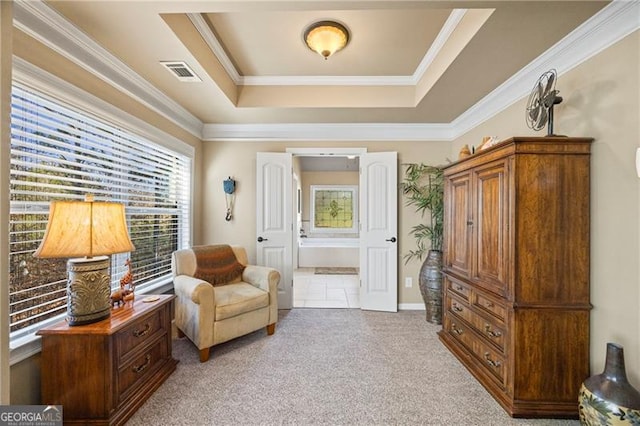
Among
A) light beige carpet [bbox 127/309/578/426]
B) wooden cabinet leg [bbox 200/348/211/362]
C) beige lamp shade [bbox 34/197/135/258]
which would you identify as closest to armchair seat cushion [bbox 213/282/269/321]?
wooden cabinet leg [bbox 200/348/211/362]

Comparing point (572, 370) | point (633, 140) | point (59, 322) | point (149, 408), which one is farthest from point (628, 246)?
point (59, 322)

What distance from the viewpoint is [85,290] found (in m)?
1.56

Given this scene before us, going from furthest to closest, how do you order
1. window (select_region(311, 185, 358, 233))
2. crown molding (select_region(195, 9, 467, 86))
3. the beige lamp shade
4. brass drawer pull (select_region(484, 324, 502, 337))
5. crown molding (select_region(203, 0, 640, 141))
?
window (select_region(311, 185, 358, 233)) → crown molding (select_region(195, 9, 467, 86)) → brass drawer pull (select_region(484, 324, 502, 337)) → crown molding (select_region(203, 0, 640, 141)) → the beige lamp shade

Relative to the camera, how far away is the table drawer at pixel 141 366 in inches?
63.5

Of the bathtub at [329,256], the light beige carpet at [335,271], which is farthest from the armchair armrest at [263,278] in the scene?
the bathtub at [329,256]

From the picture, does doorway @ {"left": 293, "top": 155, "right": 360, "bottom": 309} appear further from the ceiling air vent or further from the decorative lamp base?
the decorative lamp base

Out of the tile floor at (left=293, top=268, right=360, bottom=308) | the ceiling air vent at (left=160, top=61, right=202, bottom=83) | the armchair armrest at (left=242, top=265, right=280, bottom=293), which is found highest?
the ceiling air vent at (left=160, top=61, right=202, bottom=83)

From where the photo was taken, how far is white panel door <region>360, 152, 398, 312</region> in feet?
11.2

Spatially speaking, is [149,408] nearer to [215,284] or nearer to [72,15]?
[215,284]

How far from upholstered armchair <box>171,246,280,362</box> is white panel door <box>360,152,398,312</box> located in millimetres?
1284

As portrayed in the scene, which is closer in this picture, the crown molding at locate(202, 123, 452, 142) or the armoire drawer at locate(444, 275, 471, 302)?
the armoire drawer at locate(444, 275, 471, 302)

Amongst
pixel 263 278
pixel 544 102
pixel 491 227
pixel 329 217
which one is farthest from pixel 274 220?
pixel 329 217

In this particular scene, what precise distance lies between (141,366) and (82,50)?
2.11 m

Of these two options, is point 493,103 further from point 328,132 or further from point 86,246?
point 86,246
